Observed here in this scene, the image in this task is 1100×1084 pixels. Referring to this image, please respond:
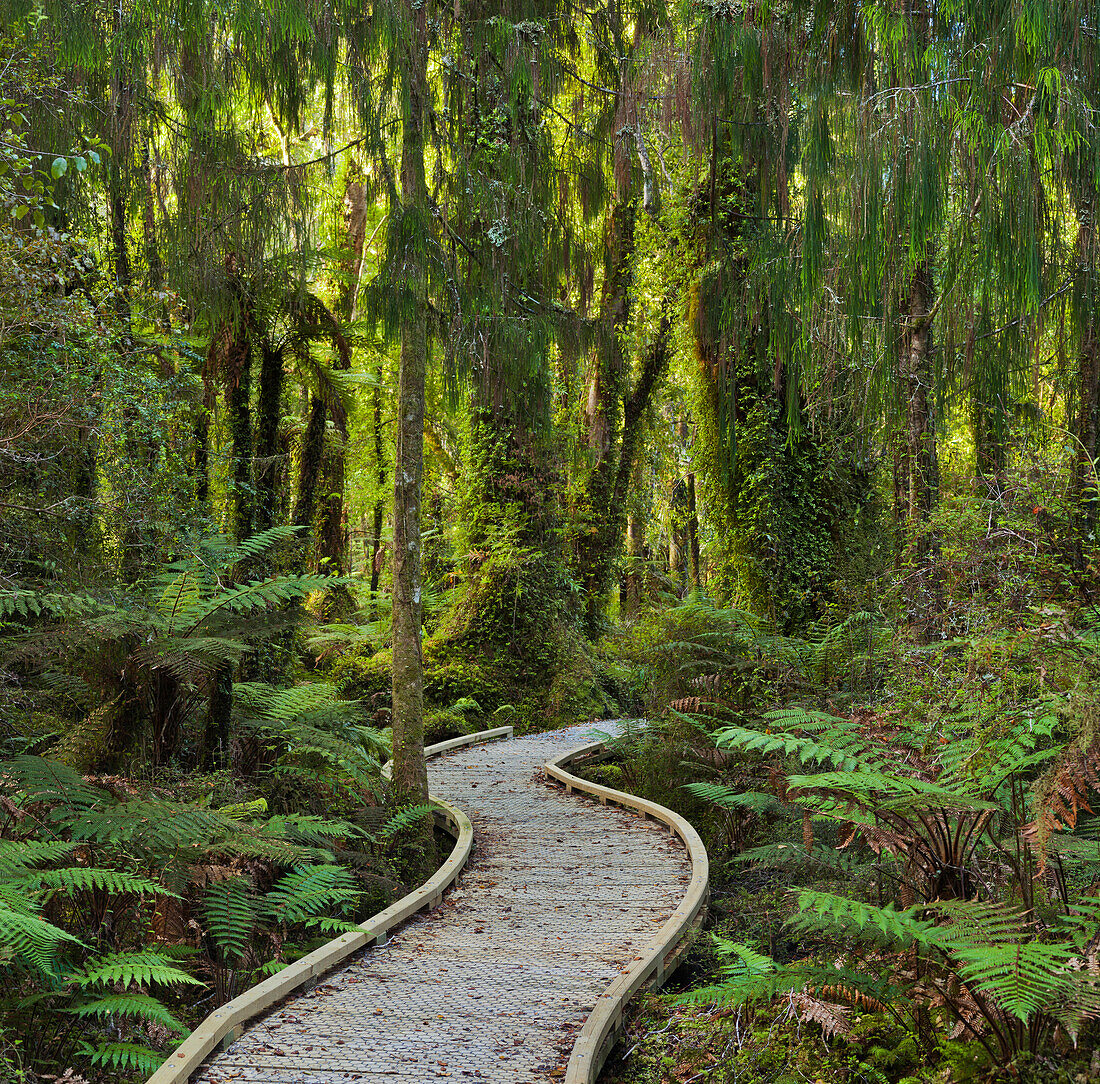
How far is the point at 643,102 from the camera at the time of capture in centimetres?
751

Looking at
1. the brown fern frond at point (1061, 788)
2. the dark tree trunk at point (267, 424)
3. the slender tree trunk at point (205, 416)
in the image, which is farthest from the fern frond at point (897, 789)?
the dark tree trunk at point (267, 424)

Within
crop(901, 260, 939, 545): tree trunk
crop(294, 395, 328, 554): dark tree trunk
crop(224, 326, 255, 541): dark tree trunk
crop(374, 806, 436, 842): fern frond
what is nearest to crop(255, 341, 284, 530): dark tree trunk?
crop(224, 326, 255, 541): dark tree trunk

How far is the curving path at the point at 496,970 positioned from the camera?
11.6 ft

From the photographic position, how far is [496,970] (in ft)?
15.3

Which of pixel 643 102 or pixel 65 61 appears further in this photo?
pixel 643 102

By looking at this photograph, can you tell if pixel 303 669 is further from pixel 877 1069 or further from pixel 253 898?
pixel 877 1069

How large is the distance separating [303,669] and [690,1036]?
35.6ft

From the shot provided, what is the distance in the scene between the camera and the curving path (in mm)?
3547

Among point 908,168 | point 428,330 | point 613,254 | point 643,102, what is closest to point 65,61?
point 428,330

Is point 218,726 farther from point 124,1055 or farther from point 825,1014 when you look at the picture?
point 825,1014

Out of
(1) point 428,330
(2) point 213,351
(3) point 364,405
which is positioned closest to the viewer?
(1) point 428,330

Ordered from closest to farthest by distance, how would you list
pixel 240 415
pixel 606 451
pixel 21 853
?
pixel 21 853, pixel 240 415, pixel 606 451

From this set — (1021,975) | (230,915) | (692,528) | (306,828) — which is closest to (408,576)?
(306,828)

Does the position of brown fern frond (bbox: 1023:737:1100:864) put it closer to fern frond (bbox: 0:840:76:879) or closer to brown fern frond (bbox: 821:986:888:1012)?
brown fern frond (bbox: 821:986:888:1012)
